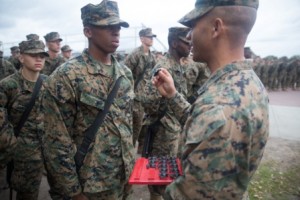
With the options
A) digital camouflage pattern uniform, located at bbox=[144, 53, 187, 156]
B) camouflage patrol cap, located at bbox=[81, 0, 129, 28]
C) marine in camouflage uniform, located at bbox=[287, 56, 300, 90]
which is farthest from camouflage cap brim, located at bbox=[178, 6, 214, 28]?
marine in camouflage uniform, located at bbox=[287, 56, 300, 90]

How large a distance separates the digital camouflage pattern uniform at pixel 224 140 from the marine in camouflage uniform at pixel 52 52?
20.6ft

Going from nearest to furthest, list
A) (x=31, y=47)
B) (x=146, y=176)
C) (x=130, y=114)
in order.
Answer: (x=146, y=176)
(x=130, y=114)
(x=31, y=47)

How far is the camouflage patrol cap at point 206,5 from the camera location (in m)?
1.25

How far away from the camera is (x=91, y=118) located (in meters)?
2.22

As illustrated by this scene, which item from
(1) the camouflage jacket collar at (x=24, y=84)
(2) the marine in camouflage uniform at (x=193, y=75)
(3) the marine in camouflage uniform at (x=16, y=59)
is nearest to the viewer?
(1) the camouflage jacket collar at (x=24, y=84)

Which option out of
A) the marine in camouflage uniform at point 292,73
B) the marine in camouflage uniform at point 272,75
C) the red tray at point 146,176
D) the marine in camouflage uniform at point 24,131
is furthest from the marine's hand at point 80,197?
the marine in camouflage uniform at point 292,73

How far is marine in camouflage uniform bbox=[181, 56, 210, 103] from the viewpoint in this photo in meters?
4.74

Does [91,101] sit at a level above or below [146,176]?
above

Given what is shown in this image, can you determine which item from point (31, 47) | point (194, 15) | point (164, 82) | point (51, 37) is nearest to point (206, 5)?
point (194, 15)

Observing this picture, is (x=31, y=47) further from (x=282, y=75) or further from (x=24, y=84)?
(x=282, y=75)

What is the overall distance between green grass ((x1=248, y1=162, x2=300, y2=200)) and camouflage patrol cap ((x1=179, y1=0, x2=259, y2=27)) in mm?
3483

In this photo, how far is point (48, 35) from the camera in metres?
6.75

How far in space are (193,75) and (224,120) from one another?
12.4ft

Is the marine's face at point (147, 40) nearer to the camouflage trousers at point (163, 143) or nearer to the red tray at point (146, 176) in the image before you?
the camouflage trousers at point (163, 143)
